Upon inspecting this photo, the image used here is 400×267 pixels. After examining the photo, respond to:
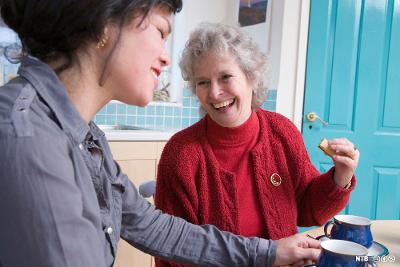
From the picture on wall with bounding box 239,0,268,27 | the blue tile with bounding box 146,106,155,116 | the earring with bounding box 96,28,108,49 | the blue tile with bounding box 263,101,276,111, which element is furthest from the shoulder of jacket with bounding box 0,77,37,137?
the picture on wall with bounding box 239,0,268,27

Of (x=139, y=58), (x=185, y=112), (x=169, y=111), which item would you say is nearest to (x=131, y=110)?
(x=169, y=111)

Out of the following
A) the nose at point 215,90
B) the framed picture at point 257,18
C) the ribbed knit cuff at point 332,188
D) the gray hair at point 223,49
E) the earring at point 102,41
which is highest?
the framed picture at point 257,18

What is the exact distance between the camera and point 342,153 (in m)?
1.26

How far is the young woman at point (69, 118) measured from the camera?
543 millimetres

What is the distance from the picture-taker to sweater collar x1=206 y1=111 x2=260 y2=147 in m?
1.40

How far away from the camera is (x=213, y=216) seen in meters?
1.31

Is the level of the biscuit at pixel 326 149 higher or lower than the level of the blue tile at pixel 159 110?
lower

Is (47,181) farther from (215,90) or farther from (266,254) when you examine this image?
(215,90)

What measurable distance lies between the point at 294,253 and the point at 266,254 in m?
0.07

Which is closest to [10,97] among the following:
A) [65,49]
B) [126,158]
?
[65,49]

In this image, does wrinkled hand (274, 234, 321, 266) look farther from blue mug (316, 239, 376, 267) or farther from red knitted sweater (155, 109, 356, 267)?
red knitted sweater (155, 109, 356, 267)

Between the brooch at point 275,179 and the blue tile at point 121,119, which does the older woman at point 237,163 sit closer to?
the brooch at point 275,179

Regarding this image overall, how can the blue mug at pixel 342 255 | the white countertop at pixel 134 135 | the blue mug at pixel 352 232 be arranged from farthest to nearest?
the white countertop at pixel 134 135
the blue mug at pixel 352 232
the blue mug at pixel 342 255

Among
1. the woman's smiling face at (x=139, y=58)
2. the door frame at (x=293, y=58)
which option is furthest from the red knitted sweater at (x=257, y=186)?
the door frame at (x=293, y=58)
